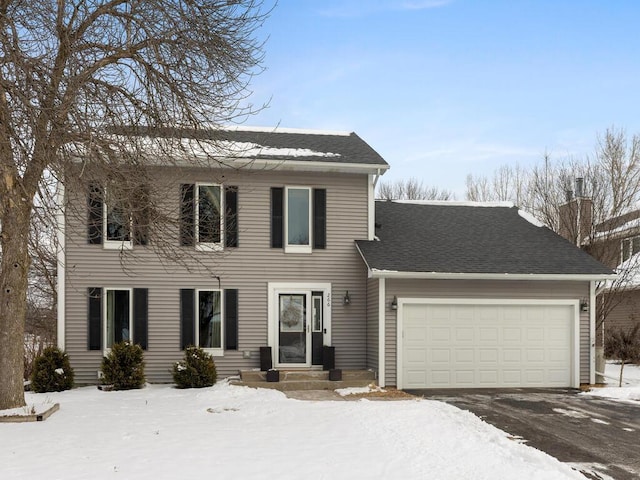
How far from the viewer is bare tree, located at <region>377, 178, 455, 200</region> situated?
39.4 m

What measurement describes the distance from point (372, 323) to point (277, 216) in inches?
129

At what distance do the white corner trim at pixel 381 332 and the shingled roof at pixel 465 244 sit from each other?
1.89ft

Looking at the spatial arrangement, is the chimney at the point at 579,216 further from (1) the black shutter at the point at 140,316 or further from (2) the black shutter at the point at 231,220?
(1) the black shutter at the point at 140,316

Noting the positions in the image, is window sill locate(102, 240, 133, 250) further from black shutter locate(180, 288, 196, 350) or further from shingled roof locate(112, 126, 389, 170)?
shingled roof locate(112, 126, 389, 170)

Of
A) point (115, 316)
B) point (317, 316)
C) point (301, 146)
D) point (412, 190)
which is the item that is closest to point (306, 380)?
point (317, 316)

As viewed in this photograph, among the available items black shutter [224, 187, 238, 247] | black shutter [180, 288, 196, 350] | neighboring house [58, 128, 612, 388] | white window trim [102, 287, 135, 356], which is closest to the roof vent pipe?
neighboring house [58, 128, 612, 388]

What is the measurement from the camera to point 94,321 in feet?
43.8

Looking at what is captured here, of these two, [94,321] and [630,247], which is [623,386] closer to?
[630,247]

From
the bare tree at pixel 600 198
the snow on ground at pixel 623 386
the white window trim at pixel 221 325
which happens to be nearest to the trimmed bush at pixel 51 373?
the white window trim at pixel 221 325

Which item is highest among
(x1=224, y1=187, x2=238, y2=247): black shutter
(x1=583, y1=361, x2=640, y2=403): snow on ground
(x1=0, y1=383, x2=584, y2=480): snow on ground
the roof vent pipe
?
the roof vent pipe

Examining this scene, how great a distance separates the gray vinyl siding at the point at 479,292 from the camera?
43.8 ft

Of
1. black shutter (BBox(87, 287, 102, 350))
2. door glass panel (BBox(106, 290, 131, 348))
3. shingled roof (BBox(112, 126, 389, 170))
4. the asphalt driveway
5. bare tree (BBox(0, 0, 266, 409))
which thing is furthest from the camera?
shingled roof (BBox(112, 126, 389, 170))

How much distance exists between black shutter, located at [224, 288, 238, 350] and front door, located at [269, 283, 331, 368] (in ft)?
2.60

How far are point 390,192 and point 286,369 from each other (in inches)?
1050
